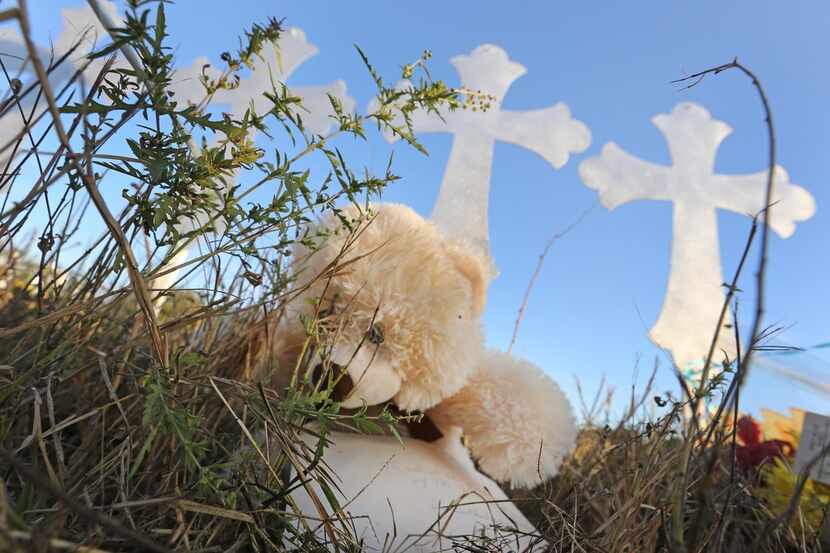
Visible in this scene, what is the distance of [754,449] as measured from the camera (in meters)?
1.51

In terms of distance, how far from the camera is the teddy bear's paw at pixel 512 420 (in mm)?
990

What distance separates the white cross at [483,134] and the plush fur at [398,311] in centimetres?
78

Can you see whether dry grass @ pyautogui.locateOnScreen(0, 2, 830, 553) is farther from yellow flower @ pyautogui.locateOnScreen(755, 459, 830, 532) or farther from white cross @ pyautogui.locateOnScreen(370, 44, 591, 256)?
white cross @ pyautogui.locateOnScreen(370, 44, 591, 256)

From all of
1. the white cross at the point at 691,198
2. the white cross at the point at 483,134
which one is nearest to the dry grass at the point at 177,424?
the white cross at the point at 483,134

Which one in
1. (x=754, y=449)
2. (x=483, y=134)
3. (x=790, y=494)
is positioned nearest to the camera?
(x=790, y=494)

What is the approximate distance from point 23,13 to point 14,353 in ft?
1.91

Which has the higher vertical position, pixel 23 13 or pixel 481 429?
pixel 23 13

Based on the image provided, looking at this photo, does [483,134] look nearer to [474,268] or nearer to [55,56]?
[474,268]

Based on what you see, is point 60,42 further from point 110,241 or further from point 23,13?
point 23,13

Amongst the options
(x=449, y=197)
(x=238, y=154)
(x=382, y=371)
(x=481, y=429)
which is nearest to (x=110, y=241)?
(x=238, y=154)

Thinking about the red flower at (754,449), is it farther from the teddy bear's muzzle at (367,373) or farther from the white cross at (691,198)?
the white cross at (691,198)

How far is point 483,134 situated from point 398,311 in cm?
160

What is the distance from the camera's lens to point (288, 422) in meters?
0.54

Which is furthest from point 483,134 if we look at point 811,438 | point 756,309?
point 756,309
